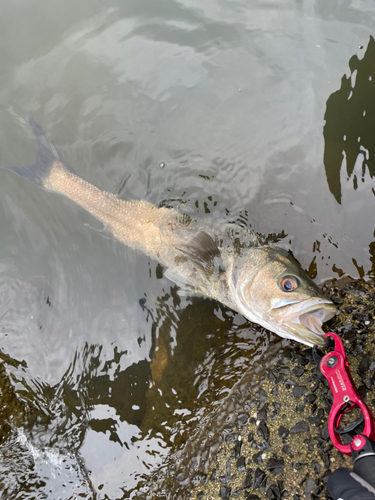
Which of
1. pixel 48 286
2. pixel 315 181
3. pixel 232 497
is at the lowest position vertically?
pixel 232 497

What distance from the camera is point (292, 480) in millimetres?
2982

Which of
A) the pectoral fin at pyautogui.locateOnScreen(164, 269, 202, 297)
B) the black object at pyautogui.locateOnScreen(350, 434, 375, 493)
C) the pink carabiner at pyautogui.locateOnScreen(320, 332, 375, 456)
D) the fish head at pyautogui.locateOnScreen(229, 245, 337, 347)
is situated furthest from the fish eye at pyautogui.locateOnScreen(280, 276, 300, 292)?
the black object at pyautogui.locateOnScreen(350, 434, 375, 493)

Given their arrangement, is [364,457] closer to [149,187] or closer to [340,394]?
[340,394]

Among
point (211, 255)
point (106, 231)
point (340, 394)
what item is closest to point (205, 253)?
point (211, 255)

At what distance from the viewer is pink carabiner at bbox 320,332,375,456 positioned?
250 centimetres

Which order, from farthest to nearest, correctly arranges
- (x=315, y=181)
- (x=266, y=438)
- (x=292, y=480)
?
(x=315, y=181) → (x=266, y=438) → (x=292, y=480)

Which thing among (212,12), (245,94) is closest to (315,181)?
(245,94)

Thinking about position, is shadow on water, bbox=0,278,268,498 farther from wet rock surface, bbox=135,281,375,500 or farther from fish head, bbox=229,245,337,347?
fish head, bbox=229,245,337,347

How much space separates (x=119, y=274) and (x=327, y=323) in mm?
2629

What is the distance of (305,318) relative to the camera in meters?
2.93

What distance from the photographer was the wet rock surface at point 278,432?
9.84 ft

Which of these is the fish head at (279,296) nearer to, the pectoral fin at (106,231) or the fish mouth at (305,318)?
the fish mouth at (305,318)

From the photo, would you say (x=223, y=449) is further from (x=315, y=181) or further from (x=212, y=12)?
(x=212, y=12)

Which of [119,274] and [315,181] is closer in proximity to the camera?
[315,181]
